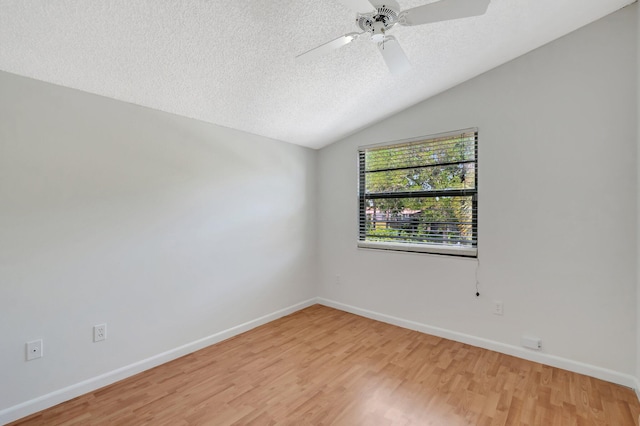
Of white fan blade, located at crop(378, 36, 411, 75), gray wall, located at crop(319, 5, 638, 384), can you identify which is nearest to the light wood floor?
gray wall, located at crop(319, 5, 638, 384)

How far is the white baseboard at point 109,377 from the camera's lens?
1886 mm

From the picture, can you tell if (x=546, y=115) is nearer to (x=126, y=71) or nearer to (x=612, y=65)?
(x=612, y=65)

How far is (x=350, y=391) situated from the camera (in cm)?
218

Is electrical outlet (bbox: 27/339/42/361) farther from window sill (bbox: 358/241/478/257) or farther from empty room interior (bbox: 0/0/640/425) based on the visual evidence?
window sill (bbox: 358/241/478/257)

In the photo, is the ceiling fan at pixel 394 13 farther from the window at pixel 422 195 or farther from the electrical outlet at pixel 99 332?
the electrical outlet at pixel 99 332

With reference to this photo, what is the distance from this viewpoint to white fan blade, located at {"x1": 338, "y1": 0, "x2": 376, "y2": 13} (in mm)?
1321

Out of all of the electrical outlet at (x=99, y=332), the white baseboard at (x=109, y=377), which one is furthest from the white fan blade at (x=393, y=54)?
the white baseboard at (x=109, y=377)

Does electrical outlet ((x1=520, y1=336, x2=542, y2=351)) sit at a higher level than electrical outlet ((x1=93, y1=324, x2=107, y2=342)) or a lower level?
lower

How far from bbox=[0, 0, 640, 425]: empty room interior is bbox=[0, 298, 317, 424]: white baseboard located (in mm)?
12

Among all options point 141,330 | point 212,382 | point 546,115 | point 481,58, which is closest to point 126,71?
point 141,330

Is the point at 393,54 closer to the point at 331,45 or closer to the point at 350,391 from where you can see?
the point at 331,45

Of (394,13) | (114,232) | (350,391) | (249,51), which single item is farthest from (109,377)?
(394,13)

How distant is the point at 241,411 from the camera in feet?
6.42

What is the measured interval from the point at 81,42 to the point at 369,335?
3.27 meters
